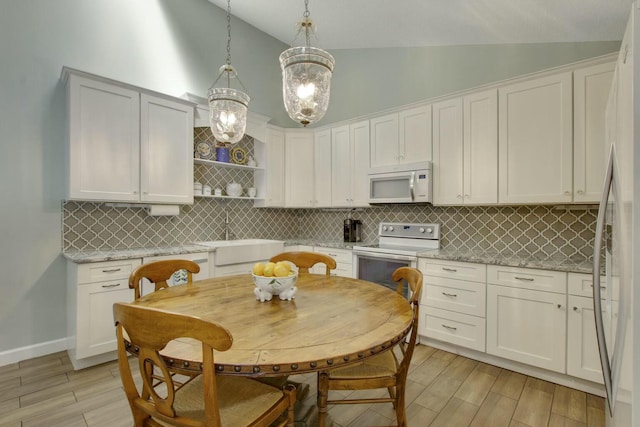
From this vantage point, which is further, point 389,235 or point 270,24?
point 270,24

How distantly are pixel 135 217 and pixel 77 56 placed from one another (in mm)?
1594

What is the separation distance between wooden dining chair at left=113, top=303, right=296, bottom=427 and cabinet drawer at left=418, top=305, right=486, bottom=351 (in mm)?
2057

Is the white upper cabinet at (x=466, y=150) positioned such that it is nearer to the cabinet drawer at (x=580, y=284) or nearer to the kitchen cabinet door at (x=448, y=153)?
the kitchen cabinet door at (x=448, y=153)

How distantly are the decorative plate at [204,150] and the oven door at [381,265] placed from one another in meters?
2.11

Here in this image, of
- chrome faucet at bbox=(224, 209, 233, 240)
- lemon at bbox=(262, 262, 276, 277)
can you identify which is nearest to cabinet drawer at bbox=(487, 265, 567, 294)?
lemon at bbox=(262, 262, 276, 277)

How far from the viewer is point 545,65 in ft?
9.35

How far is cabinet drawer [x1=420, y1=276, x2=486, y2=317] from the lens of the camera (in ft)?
8.72

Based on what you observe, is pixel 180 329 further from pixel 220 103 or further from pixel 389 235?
pixel 389 235

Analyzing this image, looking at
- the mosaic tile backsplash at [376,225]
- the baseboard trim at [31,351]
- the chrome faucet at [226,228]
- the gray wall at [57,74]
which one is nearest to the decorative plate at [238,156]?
the mosaic tile backsplash at [376,225]

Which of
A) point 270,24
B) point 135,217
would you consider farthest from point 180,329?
point 270,24

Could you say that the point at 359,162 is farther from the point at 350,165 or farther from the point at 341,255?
the point at 341,255

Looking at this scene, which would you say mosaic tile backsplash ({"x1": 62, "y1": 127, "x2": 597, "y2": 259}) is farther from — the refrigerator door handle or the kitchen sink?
the refrigerator door handle

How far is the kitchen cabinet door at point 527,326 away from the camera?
7.52ft

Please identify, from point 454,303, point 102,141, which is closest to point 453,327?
point 454,303
